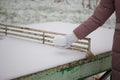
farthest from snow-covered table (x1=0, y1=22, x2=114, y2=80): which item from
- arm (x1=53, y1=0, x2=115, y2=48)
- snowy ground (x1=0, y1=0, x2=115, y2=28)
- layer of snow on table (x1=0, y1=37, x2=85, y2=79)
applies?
snowy ground (x1=0, y1=0, x2=115, y2=28)

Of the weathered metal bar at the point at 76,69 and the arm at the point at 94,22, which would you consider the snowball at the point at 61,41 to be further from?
the weathered metal bar at the point at 76,69

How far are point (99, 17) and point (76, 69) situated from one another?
0.34 metres

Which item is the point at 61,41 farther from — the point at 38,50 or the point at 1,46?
the point at 1,46

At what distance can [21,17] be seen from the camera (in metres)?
4.73

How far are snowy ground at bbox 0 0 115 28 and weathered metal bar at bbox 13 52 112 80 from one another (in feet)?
10.1

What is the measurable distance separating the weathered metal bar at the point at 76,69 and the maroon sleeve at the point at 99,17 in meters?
0.18

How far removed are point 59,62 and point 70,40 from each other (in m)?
0.19

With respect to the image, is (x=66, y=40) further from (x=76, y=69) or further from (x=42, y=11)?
(x=42, y=11)

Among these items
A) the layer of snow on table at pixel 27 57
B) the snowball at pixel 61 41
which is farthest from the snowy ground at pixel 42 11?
the snowball at pixel 61 41

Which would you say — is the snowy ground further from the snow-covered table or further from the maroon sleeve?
the maroon sleeve

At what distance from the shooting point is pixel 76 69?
1403 millimetres

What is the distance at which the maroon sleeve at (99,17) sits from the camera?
1.38m

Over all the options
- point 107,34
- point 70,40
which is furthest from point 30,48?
point 107,34

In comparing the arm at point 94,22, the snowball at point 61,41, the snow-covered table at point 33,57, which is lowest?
the snow-covered table at point 33,57
